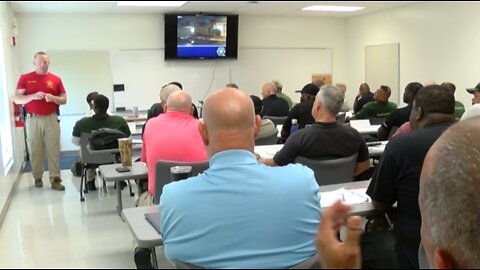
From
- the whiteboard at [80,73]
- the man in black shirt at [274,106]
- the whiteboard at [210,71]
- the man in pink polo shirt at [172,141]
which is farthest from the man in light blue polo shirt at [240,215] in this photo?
the whiteboard at [210,71]

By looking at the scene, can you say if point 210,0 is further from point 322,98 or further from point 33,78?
point 322,98

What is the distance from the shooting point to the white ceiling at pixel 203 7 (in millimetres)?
7746

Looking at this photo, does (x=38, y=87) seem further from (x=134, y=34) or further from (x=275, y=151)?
(x=134, y=34)

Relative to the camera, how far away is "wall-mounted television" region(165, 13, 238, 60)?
358 inches

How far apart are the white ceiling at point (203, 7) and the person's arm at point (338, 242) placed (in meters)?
7.61

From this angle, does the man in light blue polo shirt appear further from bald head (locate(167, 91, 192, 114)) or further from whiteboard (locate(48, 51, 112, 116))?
whiteboard (locate(48, 51, 112, 116))

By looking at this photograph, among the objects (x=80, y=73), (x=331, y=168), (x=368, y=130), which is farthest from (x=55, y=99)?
(x=331, y=168)

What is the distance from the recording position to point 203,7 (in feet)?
28.5

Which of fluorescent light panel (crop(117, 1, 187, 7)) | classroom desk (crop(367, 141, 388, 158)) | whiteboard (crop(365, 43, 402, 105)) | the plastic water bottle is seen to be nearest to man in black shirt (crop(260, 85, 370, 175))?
classroom desk (crop(367, 141, 388, 158))

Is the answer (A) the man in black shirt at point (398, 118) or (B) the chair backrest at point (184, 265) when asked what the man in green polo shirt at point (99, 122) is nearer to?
(A) the man in black shirt at point (398, 118)

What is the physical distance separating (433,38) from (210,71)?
3.95m

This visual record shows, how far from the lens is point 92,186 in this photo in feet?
19.4

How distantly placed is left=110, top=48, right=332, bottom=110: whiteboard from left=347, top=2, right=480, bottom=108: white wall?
120 centimetres

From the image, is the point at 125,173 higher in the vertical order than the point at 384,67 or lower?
lower
